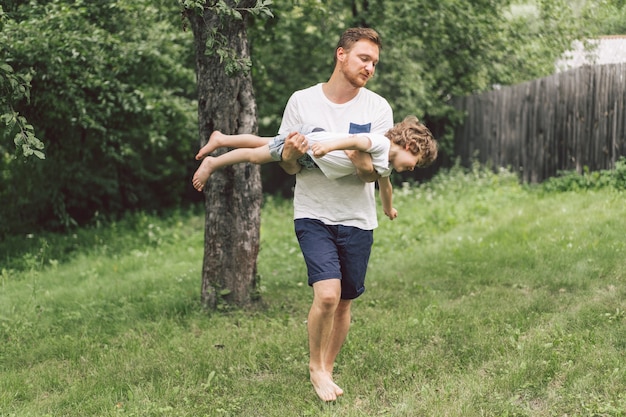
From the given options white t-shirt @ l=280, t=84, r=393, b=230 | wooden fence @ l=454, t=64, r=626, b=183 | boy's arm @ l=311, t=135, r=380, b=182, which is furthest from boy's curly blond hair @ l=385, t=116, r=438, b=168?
wooden fence @ l=454, t=64, r=626, b=183

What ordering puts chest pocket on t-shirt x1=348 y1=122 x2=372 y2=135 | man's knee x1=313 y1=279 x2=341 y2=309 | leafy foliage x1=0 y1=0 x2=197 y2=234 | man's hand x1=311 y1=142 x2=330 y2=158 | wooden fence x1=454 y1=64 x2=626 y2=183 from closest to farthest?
man's hand x1=311 y1=142 x2=330 y2=158, man's knee x1=313 y1=279 x2=341 y2=309, chest pocket on t-shirt x1=348 y1=122 x2=372 y2=135, leafy foliage x1=0 y1=0 x2=197 y2=234, wooden fence x1=454 y1=64 x2=626 y2=183

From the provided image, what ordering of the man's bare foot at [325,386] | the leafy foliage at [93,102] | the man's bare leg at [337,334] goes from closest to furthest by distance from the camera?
the man's bare foot at [325,386]
the man's bare leg at [337,334]
the leafy foliage at [93,102]

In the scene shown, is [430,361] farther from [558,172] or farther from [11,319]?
[558,172]

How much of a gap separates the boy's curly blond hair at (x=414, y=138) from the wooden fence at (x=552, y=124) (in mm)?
6996

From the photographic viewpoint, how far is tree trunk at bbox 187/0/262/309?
5.51 metres

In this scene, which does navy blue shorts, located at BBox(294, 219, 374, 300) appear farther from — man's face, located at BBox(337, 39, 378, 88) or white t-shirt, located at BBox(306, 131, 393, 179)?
man's face, located at BBox(337, 39, 378, 88)

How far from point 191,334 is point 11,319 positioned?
184 centimetres

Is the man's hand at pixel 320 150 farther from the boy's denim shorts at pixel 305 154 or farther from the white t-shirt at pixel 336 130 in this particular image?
the white t-shirt at pixel 336 130

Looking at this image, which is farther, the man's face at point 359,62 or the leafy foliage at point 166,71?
the leafy foliage at point 166,71

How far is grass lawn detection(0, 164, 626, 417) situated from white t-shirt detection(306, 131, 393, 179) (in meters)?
1.34

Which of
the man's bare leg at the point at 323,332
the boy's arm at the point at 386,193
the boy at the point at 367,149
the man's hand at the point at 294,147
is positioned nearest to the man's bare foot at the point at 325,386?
the man's bare leg at the point at 323,332

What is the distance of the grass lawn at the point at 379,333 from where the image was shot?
13.0ft

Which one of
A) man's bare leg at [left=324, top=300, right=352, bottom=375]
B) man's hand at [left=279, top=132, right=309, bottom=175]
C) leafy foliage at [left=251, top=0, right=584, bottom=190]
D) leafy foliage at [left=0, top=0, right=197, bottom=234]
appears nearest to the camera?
man's hand at [left=279, top=132, right=309, bottom=175]

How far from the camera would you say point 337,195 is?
3.88 m
